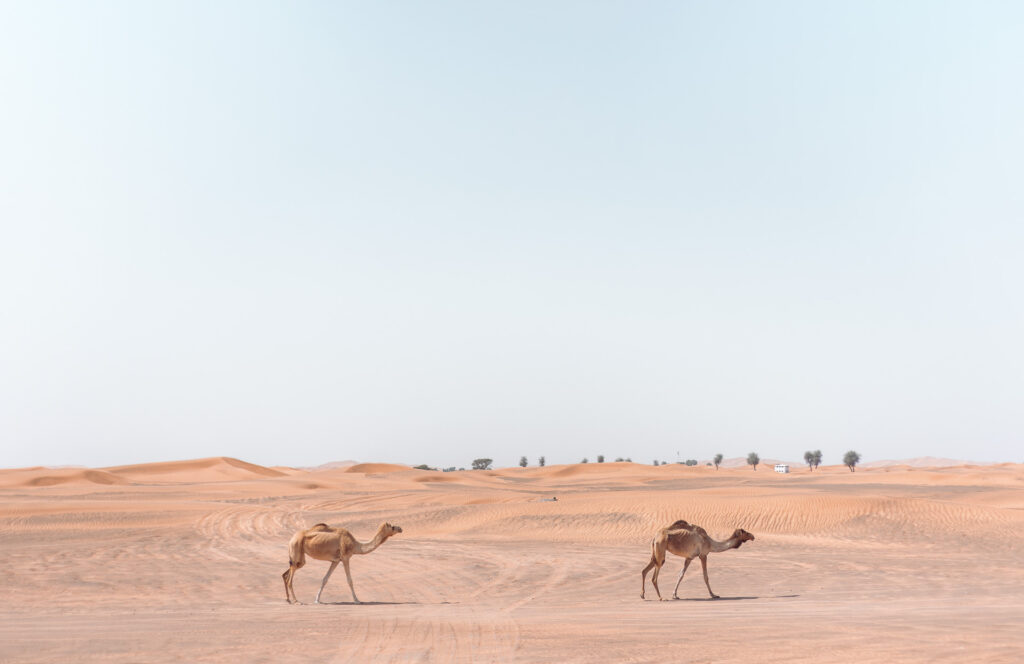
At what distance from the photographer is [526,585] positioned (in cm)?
1678

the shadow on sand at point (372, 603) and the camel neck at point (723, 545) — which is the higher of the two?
the camel neck at point (723, 545)

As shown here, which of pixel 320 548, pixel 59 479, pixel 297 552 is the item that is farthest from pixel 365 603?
pixel 59 479

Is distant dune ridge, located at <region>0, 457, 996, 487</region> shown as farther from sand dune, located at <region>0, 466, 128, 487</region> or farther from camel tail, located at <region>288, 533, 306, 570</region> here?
camel tail, located at <region>288, 533, 306, 570</region>

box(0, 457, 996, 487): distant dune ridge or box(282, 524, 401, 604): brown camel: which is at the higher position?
box(0, 457, 996, 487): distant dune ridge

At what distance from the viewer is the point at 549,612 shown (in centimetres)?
1369

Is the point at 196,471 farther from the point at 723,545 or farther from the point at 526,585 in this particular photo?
the point at 723,545

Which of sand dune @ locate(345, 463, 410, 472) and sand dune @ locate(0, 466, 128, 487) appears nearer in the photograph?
sand dune @ locate(0, 466, 128, 487)

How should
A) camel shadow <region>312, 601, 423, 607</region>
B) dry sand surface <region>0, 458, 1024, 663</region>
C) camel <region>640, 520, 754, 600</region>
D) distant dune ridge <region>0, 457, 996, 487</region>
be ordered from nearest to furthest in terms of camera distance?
dry sand surface <region>0, 458, 1024, 663</region> < camel shadow <region>312, 601, 423, 607</region> < camel <region>640, 520, 754, 600</region> < distant dune ridge <region>0, 457, 996, 487</region>

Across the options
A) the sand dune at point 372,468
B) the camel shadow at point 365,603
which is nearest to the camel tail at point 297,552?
the camel shadow at point 365,603

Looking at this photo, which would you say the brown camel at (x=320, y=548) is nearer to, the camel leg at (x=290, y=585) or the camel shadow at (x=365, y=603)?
the camel leg at (x=290, y=585)

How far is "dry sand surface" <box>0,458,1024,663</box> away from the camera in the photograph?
11.1 metres

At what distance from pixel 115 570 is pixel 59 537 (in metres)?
8.61

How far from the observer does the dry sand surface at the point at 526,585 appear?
435 inches

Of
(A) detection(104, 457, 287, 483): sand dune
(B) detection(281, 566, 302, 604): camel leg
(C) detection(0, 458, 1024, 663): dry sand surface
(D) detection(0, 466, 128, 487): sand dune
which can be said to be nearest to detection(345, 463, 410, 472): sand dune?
(A) detection(104, 457, 287, 483): sand dune
